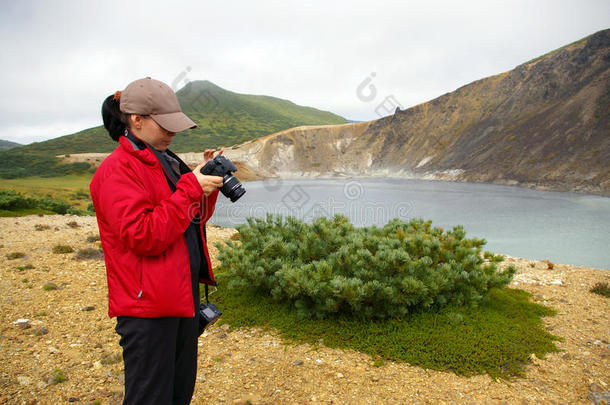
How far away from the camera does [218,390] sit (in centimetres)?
355

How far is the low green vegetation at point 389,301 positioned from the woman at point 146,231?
255 cm

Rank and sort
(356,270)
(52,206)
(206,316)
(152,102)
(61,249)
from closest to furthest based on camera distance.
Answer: (152,102), (206,316), (356,270), (61,249), (52,206)

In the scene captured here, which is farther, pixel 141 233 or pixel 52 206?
pixel 52 206

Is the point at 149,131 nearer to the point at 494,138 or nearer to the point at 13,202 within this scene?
the point at 13,202

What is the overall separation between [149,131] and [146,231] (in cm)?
58

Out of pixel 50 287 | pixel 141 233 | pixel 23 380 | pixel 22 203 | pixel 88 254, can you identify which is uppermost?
pixel 141 233

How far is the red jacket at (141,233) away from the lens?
68.4 inches

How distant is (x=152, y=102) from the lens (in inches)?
73.9

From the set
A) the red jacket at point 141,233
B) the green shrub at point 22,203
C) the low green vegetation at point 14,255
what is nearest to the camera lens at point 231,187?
the red jacket at point 141,233

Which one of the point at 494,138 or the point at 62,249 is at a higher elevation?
the point at 494,138

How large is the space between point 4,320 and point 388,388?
5.16 meters

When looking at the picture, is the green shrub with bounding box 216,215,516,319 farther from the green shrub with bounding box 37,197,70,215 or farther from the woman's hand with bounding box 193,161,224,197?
the green shrub with bounding box 37,197,70,215

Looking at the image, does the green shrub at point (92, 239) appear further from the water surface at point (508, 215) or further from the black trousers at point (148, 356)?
the black trousers at point (148, 356)

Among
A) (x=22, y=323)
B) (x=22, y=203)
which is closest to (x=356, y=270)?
(x=22, y=323)
